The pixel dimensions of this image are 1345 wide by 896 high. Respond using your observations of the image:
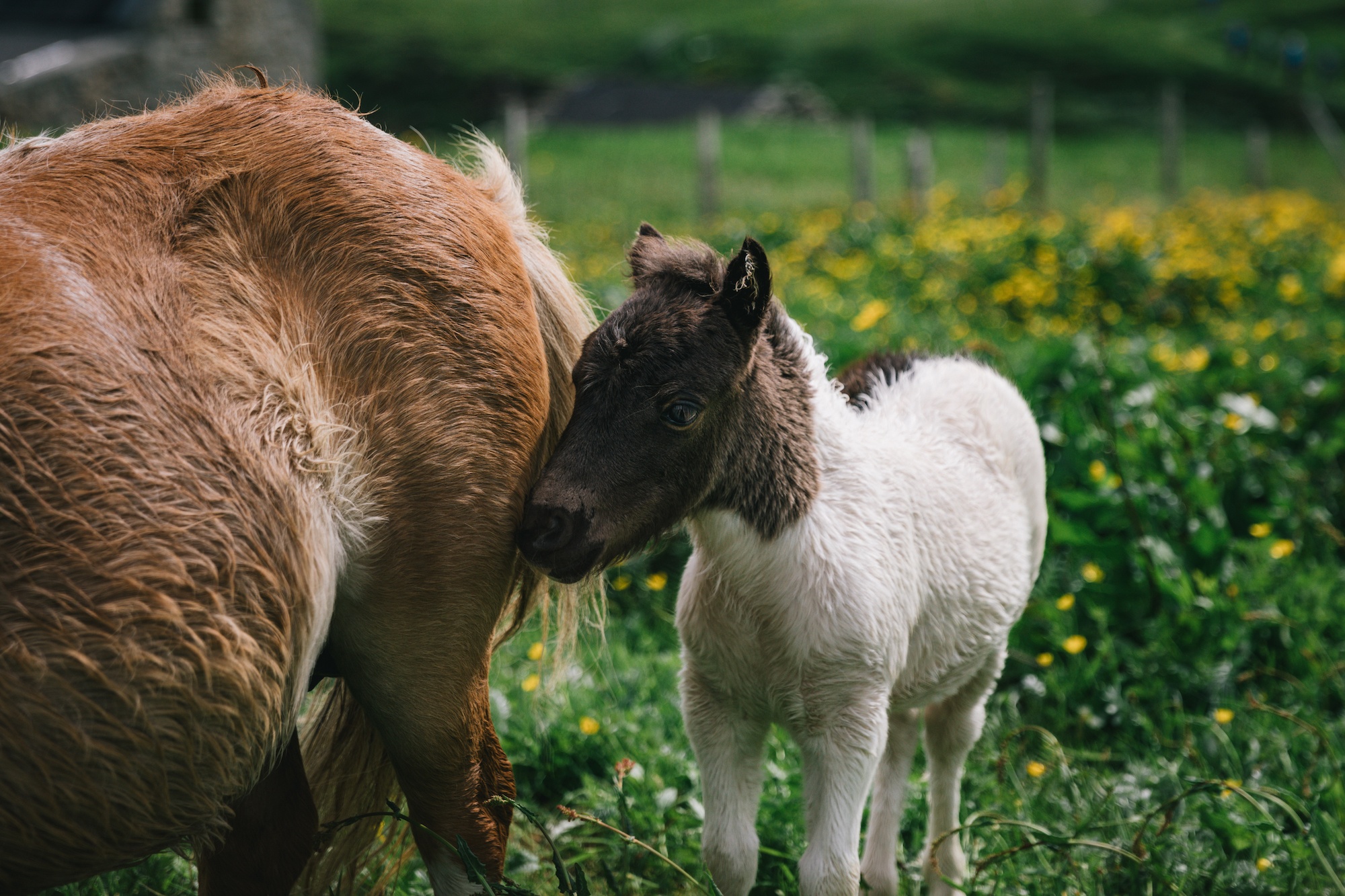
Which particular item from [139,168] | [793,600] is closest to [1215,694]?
[793,600]

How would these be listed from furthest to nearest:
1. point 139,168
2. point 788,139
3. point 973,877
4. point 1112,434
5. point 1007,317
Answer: point 788,139, point 1007,317, point 1112,434, point 973,877, point 139,168

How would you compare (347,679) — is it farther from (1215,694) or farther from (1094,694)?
(1215,694)

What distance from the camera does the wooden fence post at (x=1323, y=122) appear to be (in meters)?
20.8

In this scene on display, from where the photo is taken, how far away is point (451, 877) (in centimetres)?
226

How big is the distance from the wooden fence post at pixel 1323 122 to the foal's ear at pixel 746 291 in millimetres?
20574

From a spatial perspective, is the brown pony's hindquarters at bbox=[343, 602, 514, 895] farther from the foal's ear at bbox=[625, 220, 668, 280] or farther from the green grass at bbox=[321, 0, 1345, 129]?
the green grass at bbox=[321, 0, 1345, 129]

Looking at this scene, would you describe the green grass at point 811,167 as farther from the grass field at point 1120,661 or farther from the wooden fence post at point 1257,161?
the grass field at point 1120,661

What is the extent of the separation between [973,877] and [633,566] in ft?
7.22

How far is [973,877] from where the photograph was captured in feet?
8.12

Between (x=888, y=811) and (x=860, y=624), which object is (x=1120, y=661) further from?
(x=860, y=624)

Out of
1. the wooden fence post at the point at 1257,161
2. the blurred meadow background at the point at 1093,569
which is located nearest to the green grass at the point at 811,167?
the blurred meadow background at the point at 1093,569

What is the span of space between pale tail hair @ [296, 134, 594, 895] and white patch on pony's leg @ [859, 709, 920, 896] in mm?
875

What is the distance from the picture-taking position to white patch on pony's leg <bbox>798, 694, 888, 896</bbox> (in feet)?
7.02

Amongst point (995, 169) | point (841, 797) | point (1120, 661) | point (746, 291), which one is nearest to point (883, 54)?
point (995, 169)
